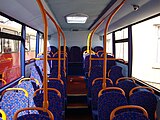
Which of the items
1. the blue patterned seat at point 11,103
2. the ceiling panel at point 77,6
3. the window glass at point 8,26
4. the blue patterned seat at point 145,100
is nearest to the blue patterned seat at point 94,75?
the ceiling panel at point 77,6

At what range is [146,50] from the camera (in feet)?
20.2

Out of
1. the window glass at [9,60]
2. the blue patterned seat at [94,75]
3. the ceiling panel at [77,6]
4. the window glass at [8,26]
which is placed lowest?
the blue patterned seat at [94,75]

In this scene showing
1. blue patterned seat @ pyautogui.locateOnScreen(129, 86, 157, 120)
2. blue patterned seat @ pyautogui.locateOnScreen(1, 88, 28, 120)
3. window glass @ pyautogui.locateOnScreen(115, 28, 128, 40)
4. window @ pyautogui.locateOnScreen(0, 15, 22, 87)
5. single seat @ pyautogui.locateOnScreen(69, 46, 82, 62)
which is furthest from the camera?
single seat @ pyautogui.locateOnScreen(69, 46, 82, 62)

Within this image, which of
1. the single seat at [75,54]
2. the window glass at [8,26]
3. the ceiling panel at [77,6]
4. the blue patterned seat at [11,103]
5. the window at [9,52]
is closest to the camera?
the blue patterned seat at [11,103]

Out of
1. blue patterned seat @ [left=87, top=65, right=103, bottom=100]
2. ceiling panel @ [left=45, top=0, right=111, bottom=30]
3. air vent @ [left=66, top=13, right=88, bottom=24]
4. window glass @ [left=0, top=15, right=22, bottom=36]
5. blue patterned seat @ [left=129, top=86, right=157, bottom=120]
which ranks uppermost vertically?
air vent @ [left=66, top=13, right=88, bottom=24]

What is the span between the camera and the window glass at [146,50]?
16.4ft

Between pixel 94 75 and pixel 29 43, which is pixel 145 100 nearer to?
pixel 94 75

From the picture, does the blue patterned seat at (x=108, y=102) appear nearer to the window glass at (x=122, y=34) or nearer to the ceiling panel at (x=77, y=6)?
the ceiling panel at (x=77, y=6)

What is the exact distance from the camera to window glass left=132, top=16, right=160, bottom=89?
197 inches

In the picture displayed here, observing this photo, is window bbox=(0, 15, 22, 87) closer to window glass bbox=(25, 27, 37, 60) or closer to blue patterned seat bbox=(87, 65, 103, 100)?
window glass bbox=(25, 27, 37, 60)

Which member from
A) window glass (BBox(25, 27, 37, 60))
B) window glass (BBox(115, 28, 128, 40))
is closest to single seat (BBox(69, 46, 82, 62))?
window glass (BBox(25, 27, 37, 60))

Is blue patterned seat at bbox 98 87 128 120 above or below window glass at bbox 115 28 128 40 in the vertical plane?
below

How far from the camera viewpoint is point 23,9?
3.35m

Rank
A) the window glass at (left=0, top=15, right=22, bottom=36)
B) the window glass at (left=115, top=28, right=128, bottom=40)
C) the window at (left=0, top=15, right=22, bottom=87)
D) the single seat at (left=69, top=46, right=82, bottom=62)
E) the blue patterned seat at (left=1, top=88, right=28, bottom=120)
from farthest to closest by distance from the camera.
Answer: the single seat at (left=69, top=46, right=82, bottom=62), the window glass at (left=115, top=28, right=128, bottom=40), the window at (left=0, top=15, right=22, bottom=87), the window glass at (left=0, top=15, right=22, bottom=36), the blue patterned seat at (left=1, top=88, right=28, bottom=120)
